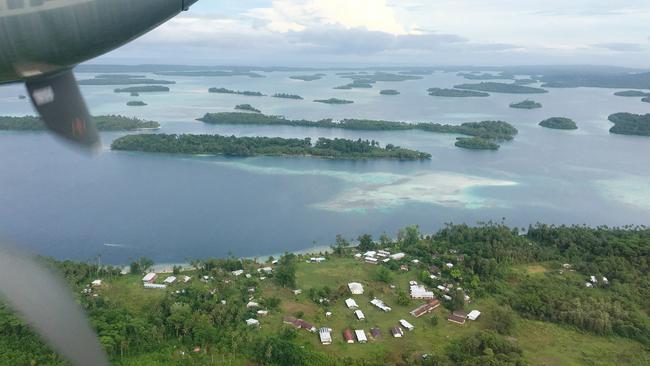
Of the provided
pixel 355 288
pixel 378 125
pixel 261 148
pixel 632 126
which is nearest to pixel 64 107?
A: pixel 355 288

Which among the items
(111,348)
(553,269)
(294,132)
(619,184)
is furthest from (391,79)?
(111,348)

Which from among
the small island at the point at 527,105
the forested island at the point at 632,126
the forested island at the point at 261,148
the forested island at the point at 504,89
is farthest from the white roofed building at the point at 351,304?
the forested island at the point at 504,89

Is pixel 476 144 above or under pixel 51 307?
under

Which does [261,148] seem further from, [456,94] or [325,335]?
[456,94]

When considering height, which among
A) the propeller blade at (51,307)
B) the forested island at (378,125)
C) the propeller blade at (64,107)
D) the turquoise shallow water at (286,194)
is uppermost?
the propeller blade at (64,107)

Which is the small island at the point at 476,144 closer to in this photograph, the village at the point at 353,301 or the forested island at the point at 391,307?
the forested island at the point at 391,307

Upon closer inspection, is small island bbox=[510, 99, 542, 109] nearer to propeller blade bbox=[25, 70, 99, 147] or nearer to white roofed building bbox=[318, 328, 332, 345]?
white roofed building bbox=[318, 328, 332, 345]
